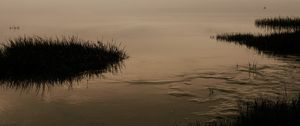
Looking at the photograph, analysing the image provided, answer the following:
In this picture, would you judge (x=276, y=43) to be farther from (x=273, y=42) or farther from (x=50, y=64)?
(x=50, y=64)

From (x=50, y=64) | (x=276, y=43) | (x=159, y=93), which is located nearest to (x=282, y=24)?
(x=276, y=43)

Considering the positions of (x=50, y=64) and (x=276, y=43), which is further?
(x=276, y=43)

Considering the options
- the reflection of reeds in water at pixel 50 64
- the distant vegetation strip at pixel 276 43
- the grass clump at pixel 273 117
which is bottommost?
the grass clump at pixel 273 117

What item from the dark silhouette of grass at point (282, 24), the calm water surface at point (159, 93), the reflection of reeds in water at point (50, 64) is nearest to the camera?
the calm water surface at point (159, 93)

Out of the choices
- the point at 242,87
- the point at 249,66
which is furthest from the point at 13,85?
the point at 249,66

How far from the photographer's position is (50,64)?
1695 centimetres

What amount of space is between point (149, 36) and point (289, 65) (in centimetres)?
1575

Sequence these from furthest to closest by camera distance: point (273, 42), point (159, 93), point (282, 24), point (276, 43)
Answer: point (282, 24)
point (273, 42)
point (276, 43)
point (159, 93)

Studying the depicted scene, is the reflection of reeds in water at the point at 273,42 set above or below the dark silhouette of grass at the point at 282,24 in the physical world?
below

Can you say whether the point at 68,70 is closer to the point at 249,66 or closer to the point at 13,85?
the point at 13,85

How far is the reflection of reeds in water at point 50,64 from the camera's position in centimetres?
1559

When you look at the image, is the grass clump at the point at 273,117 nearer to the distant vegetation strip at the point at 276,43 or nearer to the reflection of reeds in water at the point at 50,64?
the reflection of reeds in water at the point at 50,64

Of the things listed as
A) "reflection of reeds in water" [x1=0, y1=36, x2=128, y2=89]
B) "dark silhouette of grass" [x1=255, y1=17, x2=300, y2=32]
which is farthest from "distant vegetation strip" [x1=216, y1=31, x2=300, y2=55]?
"dark silhouette of grass" [x1=255, y1=17, x2=300, y2=32]

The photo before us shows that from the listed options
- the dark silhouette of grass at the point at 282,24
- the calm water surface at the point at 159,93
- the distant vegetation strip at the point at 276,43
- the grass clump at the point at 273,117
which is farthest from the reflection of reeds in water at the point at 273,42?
the grass clump at the point at 273,117
